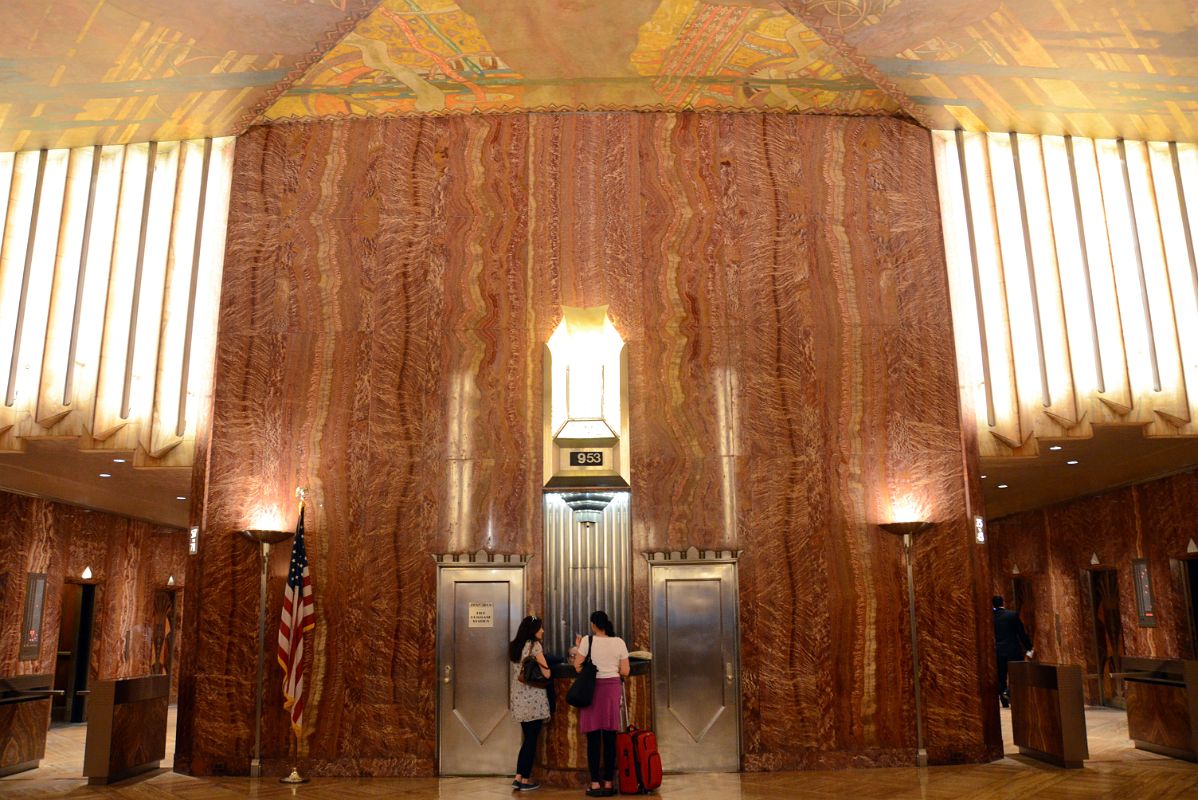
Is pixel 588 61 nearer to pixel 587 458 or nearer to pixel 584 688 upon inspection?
pixel 587 458

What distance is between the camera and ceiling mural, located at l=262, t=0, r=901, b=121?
8.64 m

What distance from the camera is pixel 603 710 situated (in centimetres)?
769

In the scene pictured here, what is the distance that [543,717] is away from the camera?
8.17 metres

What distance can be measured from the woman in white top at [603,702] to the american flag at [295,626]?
2.64m

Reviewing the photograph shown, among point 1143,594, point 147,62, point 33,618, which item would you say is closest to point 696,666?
point 147,62

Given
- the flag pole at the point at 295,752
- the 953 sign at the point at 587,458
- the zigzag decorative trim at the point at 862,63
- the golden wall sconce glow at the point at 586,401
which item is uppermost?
the zigzag decorative trim at the point at 862,63

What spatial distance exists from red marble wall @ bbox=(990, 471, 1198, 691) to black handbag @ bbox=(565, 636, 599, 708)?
844cm

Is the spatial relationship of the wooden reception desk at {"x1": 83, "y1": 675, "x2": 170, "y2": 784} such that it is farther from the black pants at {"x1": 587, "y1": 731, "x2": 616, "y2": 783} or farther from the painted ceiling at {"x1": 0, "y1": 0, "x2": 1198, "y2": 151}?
the painted ceiling at {"x1": 0, "y1": 0, "x2": 1198, "y2": 151}

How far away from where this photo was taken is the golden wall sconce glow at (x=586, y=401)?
9289 millimetres

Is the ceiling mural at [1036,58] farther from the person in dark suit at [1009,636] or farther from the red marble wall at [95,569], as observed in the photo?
the red marble wall at [95,569]

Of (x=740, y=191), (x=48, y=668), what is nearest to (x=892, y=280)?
(x=740, y=191)

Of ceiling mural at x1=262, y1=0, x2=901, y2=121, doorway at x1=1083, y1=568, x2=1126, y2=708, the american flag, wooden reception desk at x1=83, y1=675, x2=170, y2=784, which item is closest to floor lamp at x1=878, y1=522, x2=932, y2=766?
ceiling mural at x1=262, y1=0, x2=901, y2=121

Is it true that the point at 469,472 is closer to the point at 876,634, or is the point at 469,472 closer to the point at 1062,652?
the point at 876,634

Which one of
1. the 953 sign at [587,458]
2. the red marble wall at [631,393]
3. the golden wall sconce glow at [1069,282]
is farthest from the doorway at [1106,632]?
the 953 sign at [587,458]
